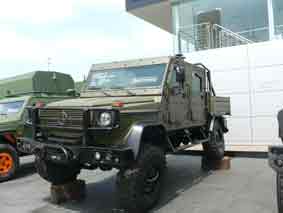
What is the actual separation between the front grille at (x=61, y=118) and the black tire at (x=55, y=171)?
2.18ft

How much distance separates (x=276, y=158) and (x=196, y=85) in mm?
3419

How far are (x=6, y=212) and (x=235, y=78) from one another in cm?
832

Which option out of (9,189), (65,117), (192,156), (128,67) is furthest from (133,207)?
(192,156)

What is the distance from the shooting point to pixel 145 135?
4.66 m

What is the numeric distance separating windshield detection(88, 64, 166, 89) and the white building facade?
6.13 meters

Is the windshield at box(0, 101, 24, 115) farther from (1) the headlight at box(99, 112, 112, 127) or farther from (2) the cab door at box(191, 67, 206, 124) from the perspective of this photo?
(1) the headlight at box(99, 112, 112, 127)

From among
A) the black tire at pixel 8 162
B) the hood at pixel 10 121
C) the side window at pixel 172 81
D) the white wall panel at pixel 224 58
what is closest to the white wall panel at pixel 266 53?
the white wall panel at pixel 224 58

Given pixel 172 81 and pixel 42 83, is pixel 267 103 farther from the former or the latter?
pixel 42 83

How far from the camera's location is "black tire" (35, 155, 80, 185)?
205 inches

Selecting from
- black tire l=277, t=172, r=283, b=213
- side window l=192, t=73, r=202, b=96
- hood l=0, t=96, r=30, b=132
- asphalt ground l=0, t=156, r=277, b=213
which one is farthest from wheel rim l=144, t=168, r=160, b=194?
hood l=0, t=96, r=30, b=132

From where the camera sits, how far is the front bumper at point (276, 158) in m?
3.47

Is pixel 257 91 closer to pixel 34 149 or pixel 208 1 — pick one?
pixel 208 1

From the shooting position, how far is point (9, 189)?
6.35m

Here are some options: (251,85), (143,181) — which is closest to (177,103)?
(143,181)
